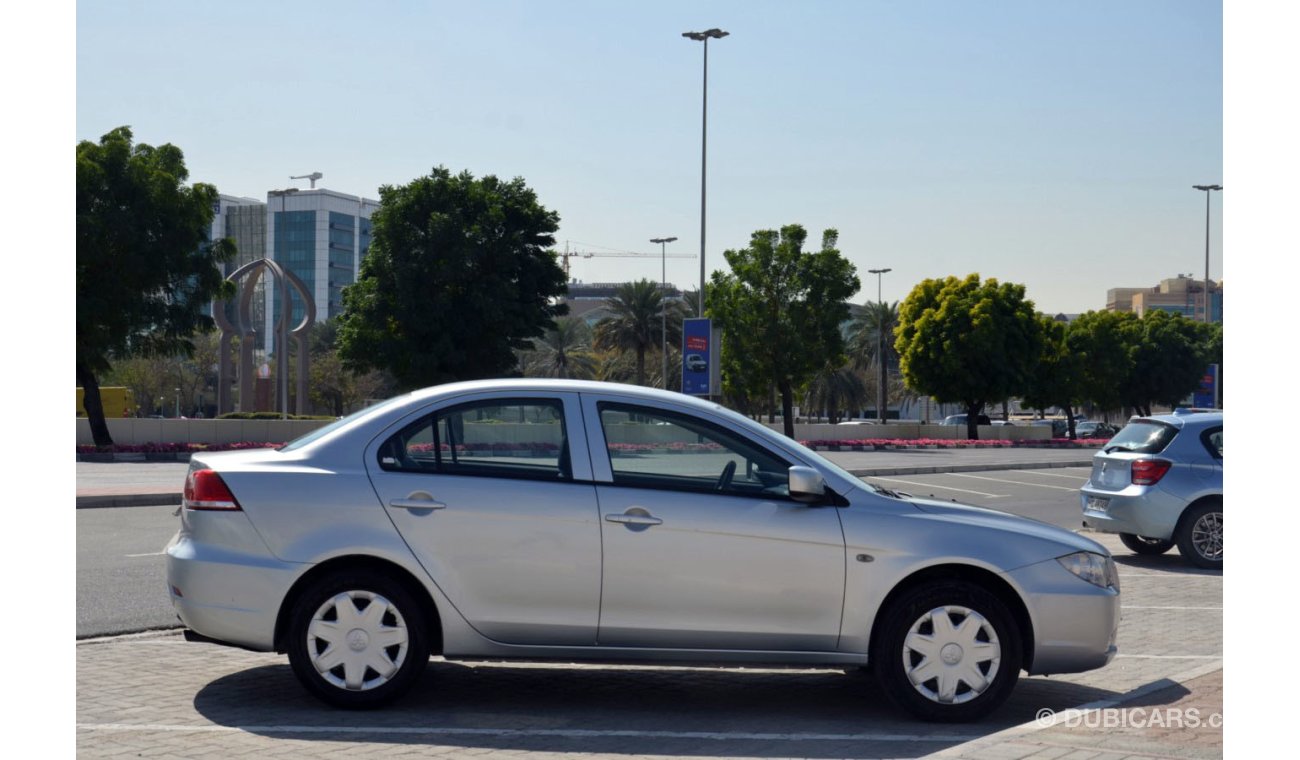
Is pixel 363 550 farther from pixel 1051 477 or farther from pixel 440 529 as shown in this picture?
pixel 1051 477

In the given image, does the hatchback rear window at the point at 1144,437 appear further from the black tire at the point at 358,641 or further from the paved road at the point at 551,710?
the black tire at the point at 358,641

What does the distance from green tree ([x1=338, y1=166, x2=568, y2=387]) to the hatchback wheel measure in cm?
3501

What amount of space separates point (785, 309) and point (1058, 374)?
997 inches

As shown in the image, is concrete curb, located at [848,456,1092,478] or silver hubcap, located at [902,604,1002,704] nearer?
silver hubcap, located at [902,604,1002,704]

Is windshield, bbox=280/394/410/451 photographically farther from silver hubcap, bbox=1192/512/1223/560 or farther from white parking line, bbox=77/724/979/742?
silver hubcap, bbox=1192/512/1223/560

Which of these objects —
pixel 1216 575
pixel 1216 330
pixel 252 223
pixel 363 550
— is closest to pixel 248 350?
pixel 1216 575

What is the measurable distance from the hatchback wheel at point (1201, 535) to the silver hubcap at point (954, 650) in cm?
724

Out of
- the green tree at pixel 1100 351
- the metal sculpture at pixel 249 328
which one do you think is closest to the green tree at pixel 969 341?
the green tree at pixel 1100 351

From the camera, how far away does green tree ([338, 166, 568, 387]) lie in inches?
1807

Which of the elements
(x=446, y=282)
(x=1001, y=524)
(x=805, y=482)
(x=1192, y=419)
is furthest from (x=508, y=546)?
(x=446, y=282)

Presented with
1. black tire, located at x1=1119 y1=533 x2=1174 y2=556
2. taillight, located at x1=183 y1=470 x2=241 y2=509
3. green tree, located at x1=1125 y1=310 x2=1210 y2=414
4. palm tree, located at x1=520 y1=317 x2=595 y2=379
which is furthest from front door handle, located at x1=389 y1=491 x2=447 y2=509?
green tree, located at x1=1125 y1=310 x2=1210 y2=414

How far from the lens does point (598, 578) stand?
244 inches

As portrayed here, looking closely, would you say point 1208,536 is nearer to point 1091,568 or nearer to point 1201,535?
point 1201,535

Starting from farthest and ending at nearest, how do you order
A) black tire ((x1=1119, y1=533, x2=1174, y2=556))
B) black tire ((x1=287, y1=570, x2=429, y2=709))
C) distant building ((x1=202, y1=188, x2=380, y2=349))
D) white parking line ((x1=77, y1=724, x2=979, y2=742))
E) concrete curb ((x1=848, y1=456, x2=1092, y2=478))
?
distant building ((x1=202, y1=188, x2=380, y2=349)) < concrete curb ((x1=848, y1=456, x2=1092, y2=478)) < black tire ((x1=1119, y1=533, x2=1174, y2=556)) < black tire ((x1=287, y1=570, x2=429, y2=709)) < white parking line ((x1=77, y1=724, x2=979, y2=742))
